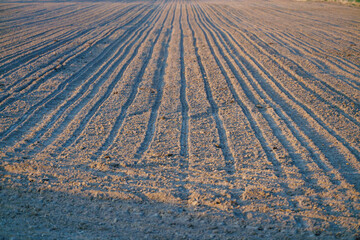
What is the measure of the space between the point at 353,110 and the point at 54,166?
5.99 meters

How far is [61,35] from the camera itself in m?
13.3

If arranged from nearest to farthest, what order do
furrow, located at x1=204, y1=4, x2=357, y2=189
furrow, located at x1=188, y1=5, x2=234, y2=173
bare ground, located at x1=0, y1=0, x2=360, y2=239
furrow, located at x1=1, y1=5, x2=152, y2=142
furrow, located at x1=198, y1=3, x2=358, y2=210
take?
1. bare ground, located at x1=0, y1=0, x2=360, y2=239
2. furrow, located at x1=198, y1=3, x2=358, y2=210
3. furrow, located at x1=204, y1=4, x2=357, y2=189
4. furrow, located at x1=188, y1=5, x2=234, y2=173
5. furrow, located at x1=1, y1=5, x2=152, y2=142

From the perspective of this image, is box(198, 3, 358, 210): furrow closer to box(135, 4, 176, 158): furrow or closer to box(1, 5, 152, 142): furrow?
box(135, 4, 176, 158): furrow

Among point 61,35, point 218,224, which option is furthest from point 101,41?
point 218,224

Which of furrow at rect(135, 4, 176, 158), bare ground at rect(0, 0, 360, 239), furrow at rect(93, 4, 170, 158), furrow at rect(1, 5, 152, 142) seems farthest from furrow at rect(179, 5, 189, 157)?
furrow at rect(1, 5, 152, 142)

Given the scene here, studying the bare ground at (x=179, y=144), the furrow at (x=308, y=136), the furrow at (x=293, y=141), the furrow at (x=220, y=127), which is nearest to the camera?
the bare ground at (x=179, y=144)

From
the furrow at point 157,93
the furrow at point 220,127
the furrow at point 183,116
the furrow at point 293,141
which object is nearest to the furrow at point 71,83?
the furrow at point 157,93

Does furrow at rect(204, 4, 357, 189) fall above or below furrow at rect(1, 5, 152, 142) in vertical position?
below

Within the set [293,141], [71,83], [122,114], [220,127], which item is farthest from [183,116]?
[71,83]

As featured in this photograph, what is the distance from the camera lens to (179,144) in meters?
4.97

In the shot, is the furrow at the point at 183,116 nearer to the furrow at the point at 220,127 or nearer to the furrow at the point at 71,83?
the furrow at the point at 220,127

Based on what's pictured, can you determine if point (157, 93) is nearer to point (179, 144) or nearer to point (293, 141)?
point (179, 144)

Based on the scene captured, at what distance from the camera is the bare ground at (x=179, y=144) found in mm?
3344

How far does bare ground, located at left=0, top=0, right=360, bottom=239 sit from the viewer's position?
3.34 m
